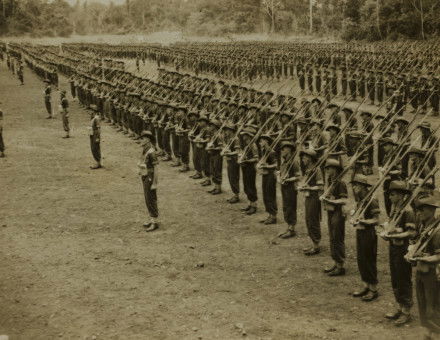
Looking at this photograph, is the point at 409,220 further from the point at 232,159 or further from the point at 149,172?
the point at 232,159

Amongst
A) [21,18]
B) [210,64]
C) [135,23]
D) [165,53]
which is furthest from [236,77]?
[135,23]

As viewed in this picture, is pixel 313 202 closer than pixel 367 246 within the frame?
No

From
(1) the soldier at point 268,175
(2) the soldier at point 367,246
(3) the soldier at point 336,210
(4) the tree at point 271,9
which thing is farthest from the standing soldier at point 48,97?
(4) the tree at point 271,9

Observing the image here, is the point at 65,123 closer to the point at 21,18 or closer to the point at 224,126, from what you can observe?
the point at 224,126

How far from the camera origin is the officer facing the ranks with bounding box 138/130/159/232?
1051 centimetres

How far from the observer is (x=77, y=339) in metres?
7.04

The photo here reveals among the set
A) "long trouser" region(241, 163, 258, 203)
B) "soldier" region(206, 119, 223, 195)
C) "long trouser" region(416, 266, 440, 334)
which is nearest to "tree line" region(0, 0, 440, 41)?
"soldier" region(206, 119, 223, 195)

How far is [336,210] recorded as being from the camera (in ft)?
26.9

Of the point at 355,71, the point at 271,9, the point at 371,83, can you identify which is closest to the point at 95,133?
the point at 371,83

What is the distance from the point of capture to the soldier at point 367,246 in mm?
7410

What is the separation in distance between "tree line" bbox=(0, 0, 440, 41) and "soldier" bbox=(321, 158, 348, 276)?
40.8m

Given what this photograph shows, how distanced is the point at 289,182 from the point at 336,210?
180 centimetres

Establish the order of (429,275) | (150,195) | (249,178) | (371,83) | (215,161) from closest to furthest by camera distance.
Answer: (429,275) < (150,195) < (249,178) < (215,161) < (371,83)

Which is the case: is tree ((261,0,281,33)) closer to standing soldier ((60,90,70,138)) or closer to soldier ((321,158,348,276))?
standing soldier ((60,90,70,138))
